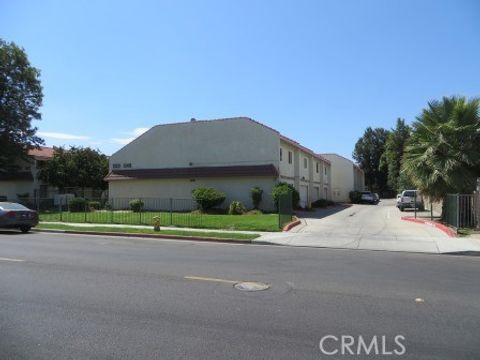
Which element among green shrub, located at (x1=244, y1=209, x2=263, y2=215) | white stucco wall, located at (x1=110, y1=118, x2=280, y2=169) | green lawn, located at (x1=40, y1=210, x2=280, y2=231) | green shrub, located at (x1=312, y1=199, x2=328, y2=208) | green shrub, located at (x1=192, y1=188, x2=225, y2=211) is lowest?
green lawn, located at (x1=40, y1=210, x2=280, y2=231)

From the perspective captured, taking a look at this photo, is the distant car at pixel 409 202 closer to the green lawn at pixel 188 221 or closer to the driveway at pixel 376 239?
the driveway at pixel 376 239

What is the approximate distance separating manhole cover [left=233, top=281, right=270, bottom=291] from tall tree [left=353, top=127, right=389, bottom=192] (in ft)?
294

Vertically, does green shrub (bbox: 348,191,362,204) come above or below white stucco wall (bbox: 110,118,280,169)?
below

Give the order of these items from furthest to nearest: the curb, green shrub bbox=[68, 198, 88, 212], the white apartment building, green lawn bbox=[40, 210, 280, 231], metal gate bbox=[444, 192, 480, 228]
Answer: the white apartment building, green shrub bbox=[68, 198, 88, 212], green lawn bbox=[40, 210, 280, 231], metal gate bbox=[444, 192, 480, 228], the curb

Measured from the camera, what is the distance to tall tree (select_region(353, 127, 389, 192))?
94938 millimetres

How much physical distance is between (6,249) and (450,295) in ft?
40.0

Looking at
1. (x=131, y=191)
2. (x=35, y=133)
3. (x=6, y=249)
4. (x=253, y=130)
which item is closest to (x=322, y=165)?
(x=253, y=130)

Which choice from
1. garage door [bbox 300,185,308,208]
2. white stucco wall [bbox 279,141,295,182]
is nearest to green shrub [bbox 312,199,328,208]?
garage door [bbox 300,185,308,208]

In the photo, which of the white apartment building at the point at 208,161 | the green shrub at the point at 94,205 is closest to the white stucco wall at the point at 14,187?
the white apartment building at the point at 208,161

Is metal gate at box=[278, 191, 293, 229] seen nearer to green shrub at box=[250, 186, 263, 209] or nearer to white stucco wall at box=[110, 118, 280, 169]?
green shrub at box=[250, 186, 263, 209]

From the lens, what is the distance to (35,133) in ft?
148

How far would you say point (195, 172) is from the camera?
112ft

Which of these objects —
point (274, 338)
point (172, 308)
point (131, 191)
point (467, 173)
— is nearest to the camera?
point (274, 338)

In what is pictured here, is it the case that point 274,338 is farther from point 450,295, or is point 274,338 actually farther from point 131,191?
point 131,191
